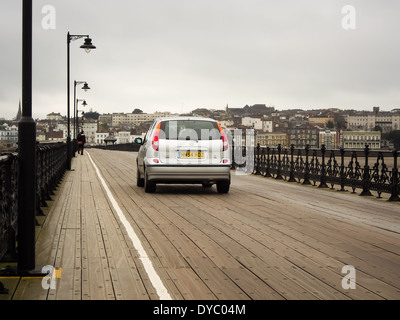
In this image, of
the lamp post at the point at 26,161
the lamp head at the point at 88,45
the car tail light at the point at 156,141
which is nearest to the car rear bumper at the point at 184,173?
the car tail light at the point at 156,141

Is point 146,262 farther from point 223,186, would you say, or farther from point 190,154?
point 223,186

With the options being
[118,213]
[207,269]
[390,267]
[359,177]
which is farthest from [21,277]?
[359,177]

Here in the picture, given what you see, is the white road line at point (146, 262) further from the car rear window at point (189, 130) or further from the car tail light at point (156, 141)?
the car rear window at point (189, 130)

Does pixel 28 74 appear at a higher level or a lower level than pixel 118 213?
higher

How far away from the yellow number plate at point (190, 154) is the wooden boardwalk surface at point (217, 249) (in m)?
1.44

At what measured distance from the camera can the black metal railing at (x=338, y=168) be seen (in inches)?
600

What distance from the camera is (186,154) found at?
14352 millimetres

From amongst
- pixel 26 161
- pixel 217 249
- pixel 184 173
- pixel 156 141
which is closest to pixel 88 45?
pixel 156 141

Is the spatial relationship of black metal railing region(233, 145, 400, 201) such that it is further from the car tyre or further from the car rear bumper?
the car rear bumper

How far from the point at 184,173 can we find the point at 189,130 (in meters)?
1.04

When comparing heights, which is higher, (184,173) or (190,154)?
(190,154)

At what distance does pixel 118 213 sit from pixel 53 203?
251 cm

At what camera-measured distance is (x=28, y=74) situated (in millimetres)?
6023
